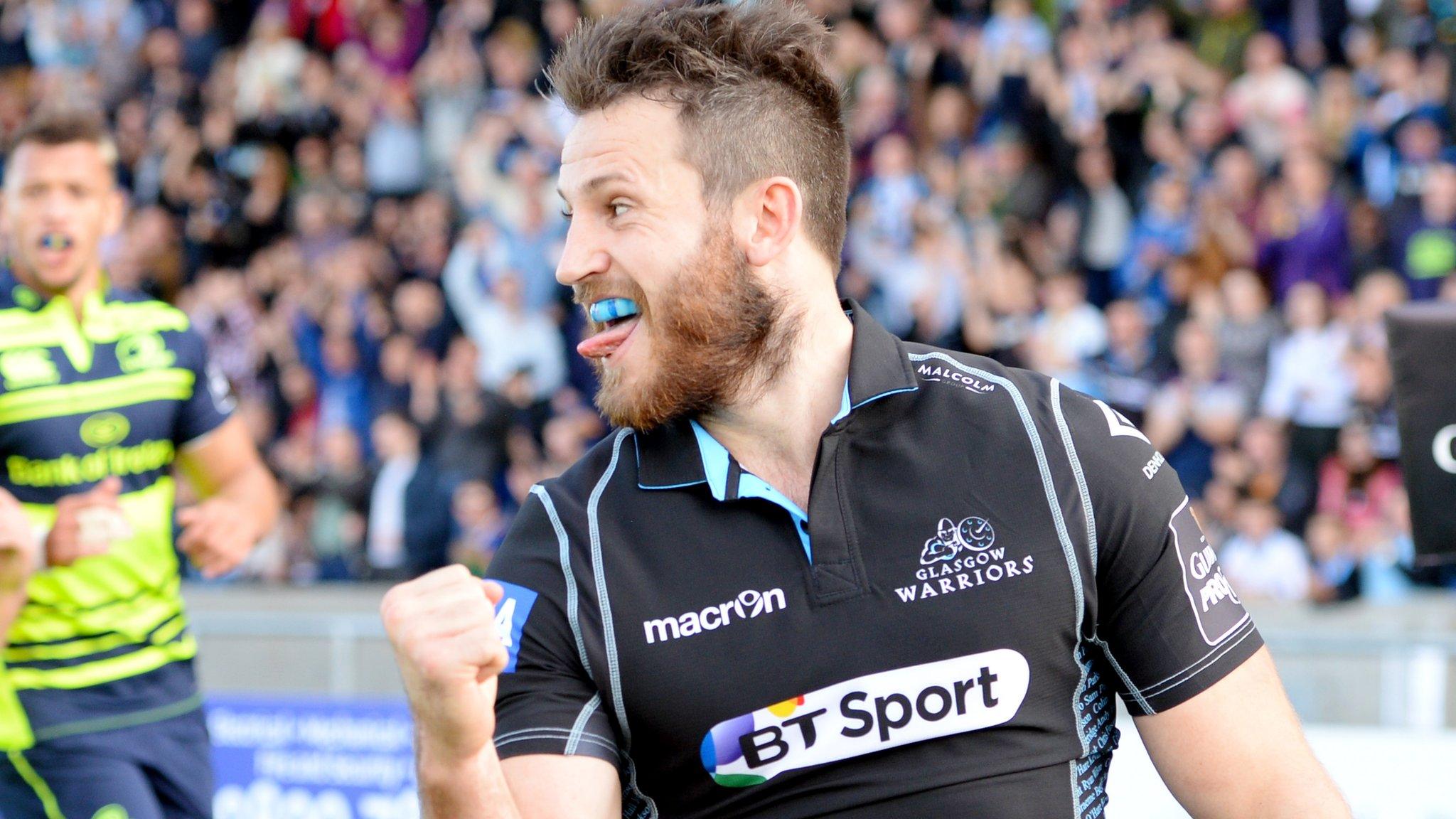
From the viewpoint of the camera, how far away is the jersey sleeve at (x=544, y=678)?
248cm

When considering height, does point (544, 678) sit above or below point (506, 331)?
above

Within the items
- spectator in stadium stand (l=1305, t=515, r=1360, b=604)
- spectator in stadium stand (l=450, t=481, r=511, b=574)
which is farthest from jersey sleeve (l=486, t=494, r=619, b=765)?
spectator in stadium stand (l=450, t=481, r=511, b=574)

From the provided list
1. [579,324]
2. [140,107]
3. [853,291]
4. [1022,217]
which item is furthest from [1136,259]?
[140,107]

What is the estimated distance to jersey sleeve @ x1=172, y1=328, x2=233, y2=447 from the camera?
480 centimetres

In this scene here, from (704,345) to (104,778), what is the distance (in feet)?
8.64

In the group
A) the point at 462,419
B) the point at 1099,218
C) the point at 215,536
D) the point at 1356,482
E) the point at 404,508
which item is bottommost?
the point at 404,508

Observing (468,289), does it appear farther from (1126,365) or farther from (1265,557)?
(1265,557)

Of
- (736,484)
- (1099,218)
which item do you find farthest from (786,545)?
(1099,218)

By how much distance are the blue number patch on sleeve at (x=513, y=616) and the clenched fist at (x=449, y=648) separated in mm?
343

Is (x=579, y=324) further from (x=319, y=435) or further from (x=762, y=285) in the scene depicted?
(x=762, y=285)

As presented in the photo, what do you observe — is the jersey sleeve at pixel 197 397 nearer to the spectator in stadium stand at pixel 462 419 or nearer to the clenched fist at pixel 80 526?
the clenched fist at pixel 80 526

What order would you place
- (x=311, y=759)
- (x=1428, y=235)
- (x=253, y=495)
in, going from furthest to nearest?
(x=1428, y=235) → (x=311, y=759) → (x=253, y=495)

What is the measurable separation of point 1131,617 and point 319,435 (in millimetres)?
9814

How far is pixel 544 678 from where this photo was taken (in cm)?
252
